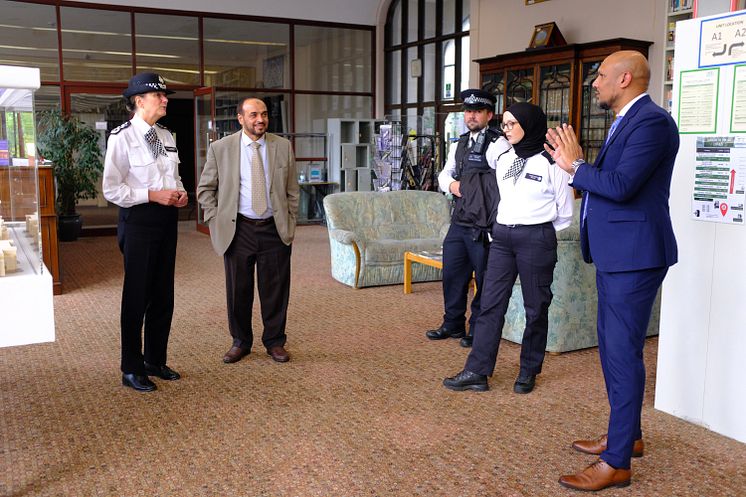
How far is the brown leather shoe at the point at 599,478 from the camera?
2.90m

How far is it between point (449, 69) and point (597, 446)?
926 cm

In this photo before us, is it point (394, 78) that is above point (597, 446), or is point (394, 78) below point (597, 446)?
above

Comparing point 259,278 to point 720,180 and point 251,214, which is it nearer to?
point 251,214

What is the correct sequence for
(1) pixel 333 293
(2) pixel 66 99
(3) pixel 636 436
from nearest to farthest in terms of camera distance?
(3) pixel 636 436 → (1) pixel 333 293 → (2) pixel 66 99

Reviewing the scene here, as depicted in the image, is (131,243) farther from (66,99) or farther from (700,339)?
(66,99)

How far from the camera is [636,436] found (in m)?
2.99

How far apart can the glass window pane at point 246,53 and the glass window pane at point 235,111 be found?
0.57ft

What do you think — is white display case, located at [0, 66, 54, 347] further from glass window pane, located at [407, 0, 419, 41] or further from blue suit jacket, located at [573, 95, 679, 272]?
glass window pane, located at [407, 0, 419, 41]

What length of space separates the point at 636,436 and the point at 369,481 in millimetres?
1091

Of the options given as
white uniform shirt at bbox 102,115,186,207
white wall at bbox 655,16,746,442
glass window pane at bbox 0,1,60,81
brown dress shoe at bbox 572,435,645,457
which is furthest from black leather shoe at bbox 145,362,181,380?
glass window pane at bbox 0,1,60,81

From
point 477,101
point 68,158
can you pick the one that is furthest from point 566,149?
point 68,158

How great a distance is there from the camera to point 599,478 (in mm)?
2906

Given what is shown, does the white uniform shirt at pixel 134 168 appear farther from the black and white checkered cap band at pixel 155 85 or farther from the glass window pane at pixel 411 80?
the glass window pane at pixel 411 80

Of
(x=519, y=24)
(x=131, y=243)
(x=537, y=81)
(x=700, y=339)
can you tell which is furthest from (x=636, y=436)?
(x=519, y=24)
